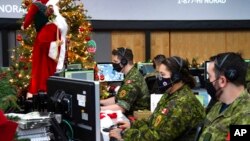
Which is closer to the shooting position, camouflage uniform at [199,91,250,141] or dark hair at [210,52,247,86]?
camouflage uniform at [199,91,250,141]

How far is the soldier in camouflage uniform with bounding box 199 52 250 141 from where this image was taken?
80.0 inches

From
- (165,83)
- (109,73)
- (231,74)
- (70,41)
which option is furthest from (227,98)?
(109,73)

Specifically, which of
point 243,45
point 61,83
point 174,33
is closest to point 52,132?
point 61,83

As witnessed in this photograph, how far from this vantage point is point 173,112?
2.54 metres

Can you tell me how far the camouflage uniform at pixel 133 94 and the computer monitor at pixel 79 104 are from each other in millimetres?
1674

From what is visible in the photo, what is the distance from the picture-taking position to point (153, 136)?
8.45 feet

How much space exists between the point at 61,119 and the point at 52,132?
0.34ft

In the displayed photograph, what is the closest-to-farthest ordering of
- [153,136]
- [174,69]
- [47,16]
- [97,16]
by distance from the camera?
[153,136] < [174,69] < [47,16] < [97,16]

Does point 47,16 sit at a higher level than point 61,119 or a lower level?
higher

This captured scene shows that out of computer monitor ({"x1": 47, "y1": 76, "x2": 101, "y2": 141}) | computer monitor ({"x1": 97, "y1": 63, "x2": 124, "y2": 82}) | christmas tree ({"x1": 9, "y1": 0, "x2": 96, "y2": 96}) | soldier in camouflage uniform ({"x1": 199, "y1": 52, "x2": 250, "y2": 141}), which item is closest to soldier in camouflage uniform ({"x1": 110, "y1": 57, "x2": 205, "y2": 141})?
soldier in camouflage uniform ({"x1": 199, "y1": 52, "x2": 250, "y2": 141})

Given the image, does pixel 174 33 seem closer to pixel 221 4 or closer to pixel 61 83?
pixel 221 4

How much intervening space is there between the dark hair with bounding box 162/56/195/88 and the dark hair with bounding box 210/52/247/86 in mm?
542

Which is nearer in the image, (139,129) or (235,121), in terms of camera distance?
(235,121)

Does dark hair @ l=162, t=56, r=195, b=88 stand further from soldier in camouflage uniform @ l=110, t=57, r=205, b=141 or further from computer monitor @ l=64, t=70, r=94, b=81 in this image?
computer monitor @ l=64, t=70, r=94, b=81
